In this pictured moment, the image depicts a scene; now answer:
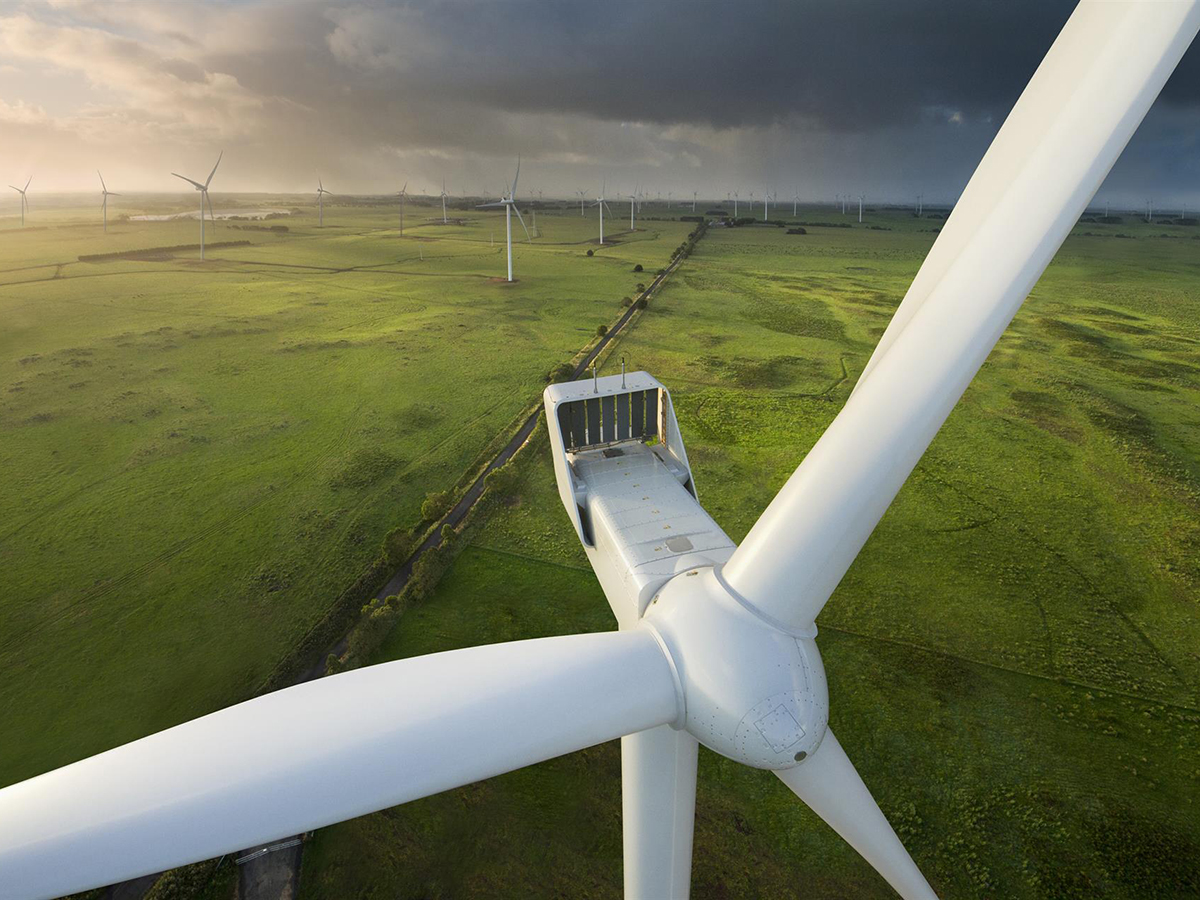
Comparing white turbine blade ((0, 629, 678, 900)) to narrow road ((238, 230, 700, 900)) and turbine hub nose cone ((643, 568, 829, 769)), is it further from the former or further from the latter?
narrow road ((238, 230, 700, 900))

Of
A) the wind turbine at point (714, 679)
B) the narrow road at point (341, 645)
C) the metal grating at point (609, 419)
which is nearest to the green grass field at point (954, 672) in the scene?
the narrow road at point (341, 645)

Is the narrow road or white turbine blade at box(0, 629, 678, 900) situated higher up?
white turbine blade at box(0, 629, 678, 900)

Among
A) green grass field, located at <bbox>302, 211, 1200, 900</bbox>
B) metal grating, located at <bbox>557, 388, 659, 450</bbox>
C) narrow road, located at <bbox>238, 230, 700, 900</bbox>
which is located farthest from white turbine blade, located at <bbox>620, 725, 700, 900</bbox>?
metal grating, located at <bbox>557, 388, 659, 450</bbox>

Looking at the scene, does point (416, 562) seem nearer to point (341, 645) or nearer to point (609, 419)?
point (341, 645)

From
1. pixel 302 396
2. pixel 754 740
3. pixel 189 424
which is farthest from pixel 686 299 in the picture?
pixel 754 740

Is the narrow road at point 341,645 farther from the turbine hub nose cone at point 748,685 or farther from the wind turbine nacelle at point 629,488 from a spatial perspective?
the turbine hub nose cone at point 748,685

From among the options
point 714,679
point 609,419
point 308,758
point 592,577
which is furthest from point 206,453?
point 714,679
